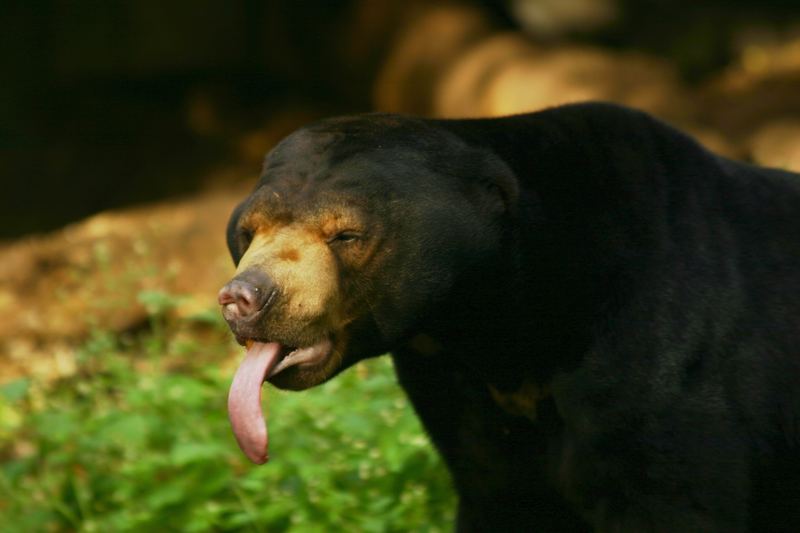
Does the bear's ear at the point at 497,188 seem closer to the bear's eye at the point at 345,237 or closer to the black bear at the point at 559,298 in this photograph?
the black bear at the point at 559,298

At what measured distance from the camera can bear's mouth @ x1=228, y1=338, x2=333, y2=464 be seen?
2666 millimetres

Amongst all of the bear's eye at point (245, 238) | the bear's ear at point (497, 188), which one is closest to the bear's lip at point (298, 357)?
the bear's eye at point (245, 238)

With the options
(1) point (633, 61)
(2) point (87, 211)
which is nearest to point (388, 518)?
(1) point (633, 61)

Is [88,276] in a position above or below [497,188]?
above

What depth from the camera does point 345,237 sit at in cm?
279

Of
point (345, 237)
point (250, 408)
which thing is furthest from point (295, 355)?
point (345, 237)

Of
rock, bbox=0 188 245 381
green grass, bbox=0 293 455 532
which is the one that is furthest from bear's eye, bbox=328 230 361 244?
rock, bbox=0 188 245 381

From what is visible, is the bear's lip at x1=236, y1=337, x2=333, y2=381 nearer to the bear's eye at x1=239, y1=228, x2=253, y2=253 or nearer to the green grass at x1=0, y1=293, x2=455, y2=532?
the bear's eye at x1=239, y1=228, x2=253, y2=253

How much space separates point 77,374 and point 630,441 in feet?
14.7

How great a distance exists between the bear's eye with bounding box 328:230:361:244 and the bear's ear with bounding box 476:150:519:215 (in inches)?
13.5

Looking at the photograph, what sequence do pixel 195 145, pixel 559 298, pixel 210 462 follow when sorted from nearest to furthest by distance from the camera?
pixel 559 298, pixel 210 462, pixel 195 145

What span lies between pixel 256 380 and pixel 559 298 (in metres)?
0.76

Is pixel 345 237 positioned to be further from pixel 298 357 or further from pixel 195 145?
pixel 195 145

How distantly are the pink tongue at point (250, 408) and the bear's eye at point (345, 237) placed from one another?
0.26m
